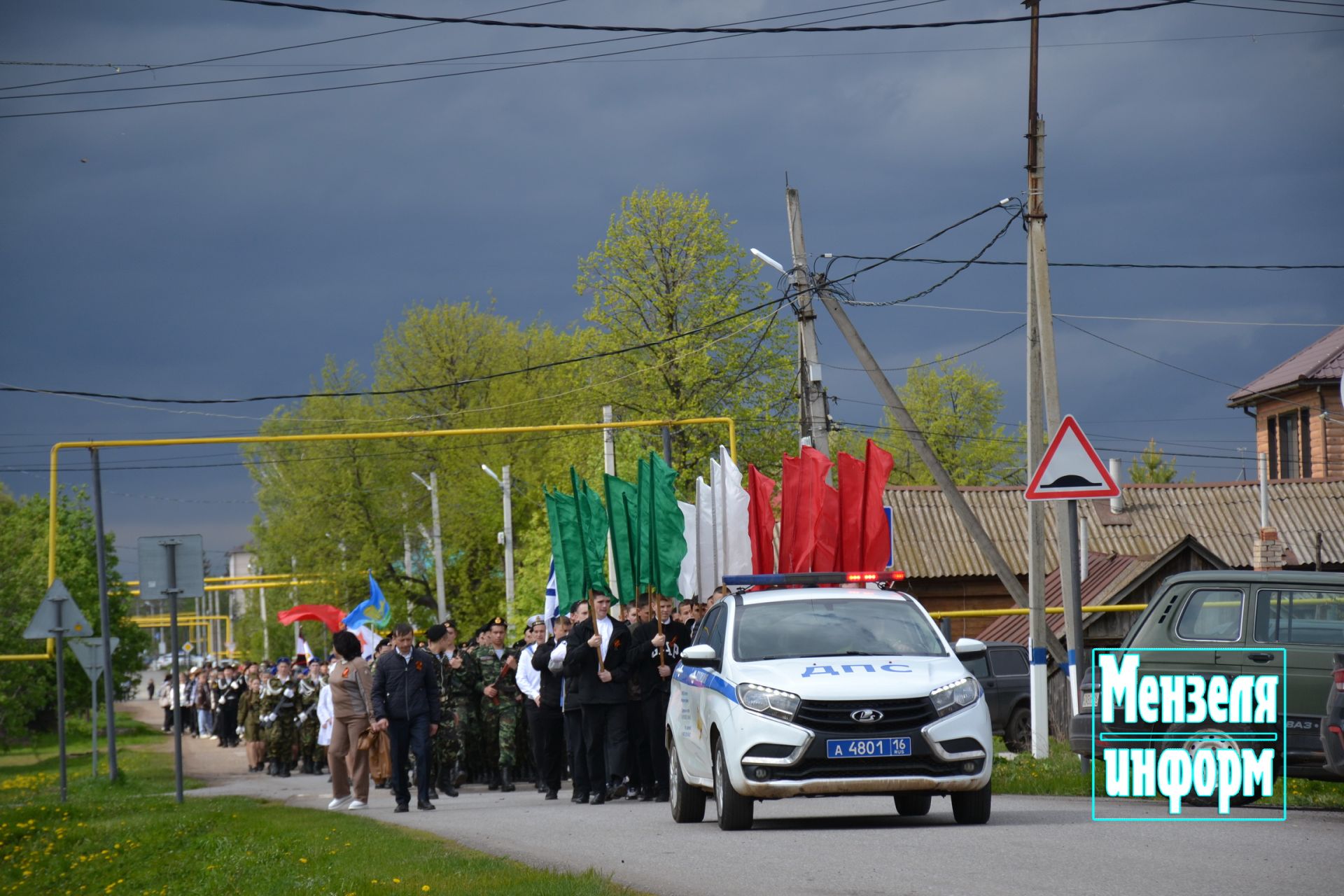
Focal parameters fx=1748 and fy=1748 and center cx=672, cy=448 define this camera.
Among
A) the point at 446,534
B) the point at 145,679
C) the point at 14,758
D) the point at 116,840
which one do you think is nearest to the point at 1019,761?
the point at 116,840

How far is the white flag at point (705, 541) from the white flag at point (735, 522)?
3.50 ft

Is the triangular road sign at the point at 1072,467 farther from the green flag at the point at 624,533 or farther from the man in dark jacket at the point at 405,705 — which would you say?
the green flag at the point at 624,533

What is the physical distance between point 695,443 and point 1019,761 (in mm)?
29866

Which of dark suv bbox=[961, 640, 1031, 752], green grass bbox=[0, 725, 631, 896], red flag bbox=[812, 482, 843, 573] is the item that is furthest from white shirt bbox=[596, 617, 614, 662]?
dark suv bbox=[961, 640, 1031, 752]

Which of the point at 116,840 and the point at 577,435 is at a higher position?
the point at 577,435

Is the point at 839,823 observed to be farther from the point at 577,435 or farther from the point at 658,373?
the point at 577,435

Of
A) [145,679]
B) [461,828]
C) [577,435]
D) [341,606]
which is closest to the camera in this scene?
[461,828]

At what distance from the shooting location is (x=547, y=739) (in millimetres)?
19375

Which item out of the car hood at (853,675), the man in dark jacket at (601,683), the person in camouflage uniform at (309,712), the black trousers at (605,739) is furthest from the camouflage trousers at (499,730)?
the car hood at (853,675)

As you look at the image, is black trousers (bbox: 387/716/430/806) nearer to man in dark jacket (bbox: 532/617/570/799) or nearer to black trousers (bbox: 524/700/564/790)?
man in dark jacket (bbox: 532/617/570/799)

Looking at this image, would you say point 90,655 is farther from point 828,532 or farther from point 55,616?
point 828,532

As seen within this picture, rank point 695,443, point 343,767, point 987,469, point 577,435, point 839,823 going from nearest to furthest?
point 839,823
point 343,767
point 695,443
point 577,435
point 987,469

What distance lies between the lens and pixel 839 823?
12.6 meters

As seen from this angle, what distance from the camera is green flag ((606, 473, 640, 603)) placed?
2147 cm
